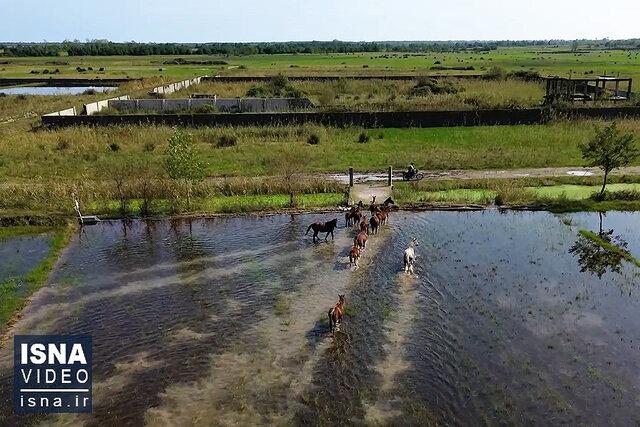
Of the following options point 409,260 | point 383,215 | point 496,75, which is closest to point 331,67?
point 496,75

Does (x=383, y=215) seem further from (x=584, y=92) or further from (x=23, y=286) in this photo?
(x=584, y=92)

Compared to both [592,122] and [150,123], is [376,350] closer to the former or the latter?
[150,123]

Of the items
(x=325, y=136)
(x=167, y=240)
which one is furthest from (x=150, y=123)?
(x=167, y=240)

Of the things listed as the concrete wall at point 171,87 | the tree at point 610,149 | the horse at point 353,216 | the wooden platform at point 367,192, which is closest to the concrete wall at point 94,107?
the concrete wall at point 171,87

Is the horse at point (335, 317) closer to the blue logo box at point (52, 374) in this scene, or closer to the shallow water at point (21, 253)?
the blue logo box at point (52, 374)

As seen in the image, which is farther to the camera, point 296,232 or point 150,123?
point 150,123

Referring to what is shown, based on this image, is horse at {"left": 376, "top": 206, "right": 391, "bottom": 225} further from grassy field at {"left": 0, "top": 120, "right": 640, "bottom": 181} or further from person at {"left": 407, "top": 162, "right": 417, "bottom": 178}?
grassy field at {"left": 0, "top": 120, "right": 640, "bottom": 181}
